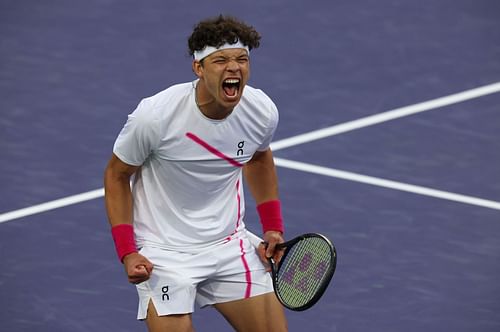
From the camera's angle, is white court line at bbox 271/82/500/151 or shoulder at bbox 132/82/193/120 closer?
shoulder at bbox 132/82/193/120

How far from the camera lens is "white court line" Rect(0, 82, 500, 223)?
425 inches

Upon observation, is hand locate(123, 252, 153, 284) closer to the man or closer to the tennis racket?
the man

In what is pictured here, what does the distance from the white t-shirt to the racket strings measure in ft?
1.22

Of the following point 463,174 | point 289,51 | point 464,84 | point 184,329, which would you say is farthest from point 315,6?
point 184,329

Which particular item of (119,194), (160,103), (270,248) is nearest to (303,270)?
(270,248)

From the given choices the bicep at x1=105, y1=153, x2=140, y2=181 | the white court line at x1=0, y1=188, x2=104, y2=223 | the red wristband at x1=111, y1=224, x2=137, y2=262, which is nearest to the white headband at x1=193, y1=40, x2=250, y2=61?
the bicep at x1=105, y1=153, x2=140, y2=181

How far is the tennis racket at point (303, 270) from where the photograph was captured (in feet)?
26.9

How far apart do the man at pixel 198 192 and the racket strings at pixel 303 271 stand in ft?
0.45

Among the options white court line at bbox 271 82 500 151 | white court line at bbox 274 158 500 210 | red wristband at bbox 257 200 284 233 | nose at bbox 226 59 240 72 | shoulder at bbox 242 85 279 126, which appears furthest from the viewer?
white court line at bbox 271 82 500 151

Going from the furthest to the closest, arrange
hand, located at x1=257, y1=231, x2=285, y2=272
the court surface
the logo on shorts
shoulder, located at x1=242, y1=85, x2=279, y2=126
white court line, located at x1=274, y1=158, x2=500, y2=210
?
white court line, located at x1=274, y1=158, x2=500, y2=210
the court surface
hand, located at x1=257, y1=231, x2=285, y2=272
shoulder, located at x1=242, y1=85, x2=279, y2=126
the logo on shorts

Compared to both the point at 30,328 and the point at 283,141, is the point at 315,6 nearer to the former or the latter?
the point at 283,141

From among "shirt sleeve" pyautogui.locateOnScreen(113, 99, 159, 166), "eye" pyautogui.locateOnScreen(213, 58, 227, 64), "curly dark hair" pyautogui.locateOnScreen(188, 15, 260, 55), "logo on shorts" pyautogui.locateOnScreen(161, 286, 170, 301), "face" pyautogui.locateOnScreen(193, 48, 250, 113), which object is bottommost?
"logo on shorts" pyautogui.locateOnScreen(161, 286, 170, 301)

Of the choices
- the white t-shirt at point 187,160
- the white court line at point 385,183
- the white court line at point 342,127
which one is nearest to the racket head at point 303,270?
the white t-shirt at point 187,160

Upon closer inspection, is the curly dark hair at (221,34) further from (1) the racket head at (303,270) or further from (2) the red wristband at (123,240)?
(1) the racket head at (303,270)
